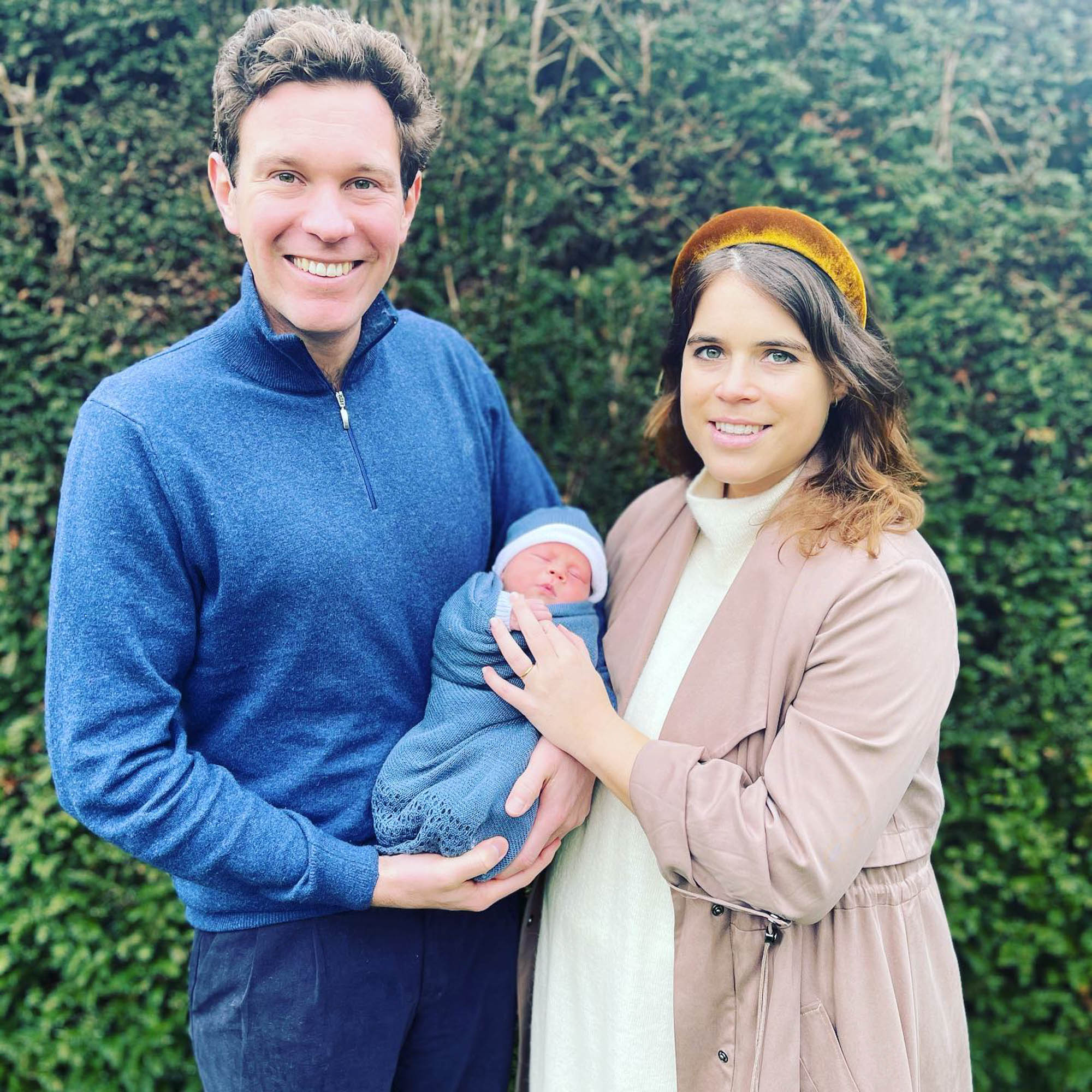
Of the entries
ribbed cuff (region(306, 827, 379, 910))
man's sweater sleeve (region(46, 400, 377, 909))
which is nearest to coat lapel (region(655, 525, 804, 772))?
ribbed cuff (region(306, 827, 379, 910))

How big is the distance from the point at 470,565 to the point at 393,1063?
1.12 meters

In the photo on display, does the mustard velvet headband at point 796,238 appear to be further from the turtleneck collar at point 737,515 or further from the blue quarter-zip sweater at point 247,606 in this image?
the blue quarter-zip sweater at point 247,606

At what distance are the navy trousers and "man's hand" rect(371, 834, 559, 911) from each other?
0.13 m

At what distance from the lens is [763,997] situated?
178cm

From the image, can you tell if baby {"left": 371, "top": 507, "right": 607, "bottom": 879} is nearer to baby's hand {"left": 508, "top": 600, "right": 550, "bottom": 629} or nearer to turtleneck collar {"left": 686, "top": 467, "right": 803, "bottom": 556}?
baby's hand {"left": 508, "top": 600, "right": 550, "bottom": 629}

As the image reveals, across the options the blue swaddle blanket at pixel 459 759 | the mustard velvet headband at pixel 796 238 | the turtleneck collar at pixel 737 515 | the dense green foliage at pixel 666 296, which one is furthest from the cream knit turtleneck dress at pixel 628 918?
the dense green foliage at pixel 666 296

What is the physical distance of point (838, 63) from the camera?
3.01 metres

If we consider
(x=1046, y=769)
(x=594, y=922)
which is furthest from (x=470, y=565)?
(x=1046, y=769)

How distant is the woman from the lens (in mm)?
1691

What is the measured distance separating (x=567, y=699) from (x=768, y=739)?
0.42 m

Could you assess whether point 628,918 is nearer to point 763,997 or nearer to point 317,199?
point 763,997

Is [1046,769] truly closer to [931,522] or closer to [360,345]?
[931,522]

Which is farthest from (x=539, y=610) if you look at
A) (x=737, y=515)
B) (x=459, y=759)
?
(x=737, y=515)

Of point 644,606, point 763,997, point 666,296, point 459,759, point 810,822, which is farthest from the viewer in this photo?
point 666,296
